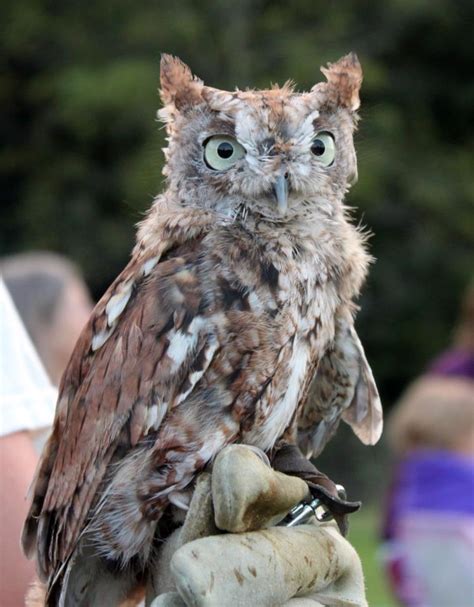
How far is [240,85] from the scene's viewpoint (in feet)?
47.3

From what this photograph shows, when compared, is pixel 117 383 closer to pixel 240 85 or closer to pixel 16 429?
pixel 16 429

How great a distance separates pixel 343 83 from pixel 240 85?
12.0 metres

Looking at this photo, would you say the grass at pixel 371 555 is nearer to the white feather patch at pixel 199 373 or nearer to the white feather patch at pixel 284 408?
the white feather patch at pixel 284 408

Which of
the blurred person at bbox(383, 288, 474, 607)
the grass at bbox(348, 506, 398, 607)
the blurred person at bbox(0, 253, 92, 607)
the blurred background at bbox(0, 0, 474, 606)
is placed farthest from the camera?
the blurred background at bbox(0, 0, 474, 606)

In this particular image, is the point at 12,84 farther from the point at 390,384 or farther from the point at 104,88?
the point at 390,384

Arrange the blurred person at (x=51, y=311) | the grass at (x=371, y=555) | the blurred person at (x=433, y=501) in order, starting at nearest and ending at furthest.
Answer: the blurred person at (x=433, y=501) → the blurred person at (x=51, y=311) → the grass at (x=371, y=555)

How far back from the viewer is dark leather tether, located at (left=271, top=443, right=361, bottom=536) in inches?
95.7

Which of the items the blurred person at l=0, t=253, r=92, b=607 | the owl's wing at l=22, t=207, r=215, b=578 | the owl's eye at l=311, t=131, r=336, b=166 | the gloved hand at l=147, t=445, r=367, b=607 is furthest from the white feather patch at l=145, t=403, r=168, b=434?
the owl's eye at l=311, t=131, r=336, b=166

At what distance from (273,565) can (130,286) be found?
676mm

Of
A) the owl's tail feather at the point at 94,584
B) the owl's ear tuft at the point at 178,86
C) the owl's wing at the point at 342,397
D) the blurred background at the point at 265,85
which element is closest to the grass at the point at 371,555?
the blurred background at the point at 265,85

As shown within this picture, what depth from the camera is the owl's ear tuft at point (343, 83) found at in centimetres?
261

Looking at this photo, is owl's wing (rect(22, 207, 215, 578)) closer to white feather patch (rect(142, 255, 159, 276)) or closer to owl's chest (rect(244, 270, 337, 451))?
white feather patch (rect(142, 255, 159, 276))

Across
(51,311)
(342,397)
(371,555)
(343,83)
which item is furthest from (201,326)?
(371,555)

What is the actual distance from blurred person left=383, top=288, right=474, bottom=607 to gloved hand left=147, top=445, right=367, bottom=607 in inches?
81.0
